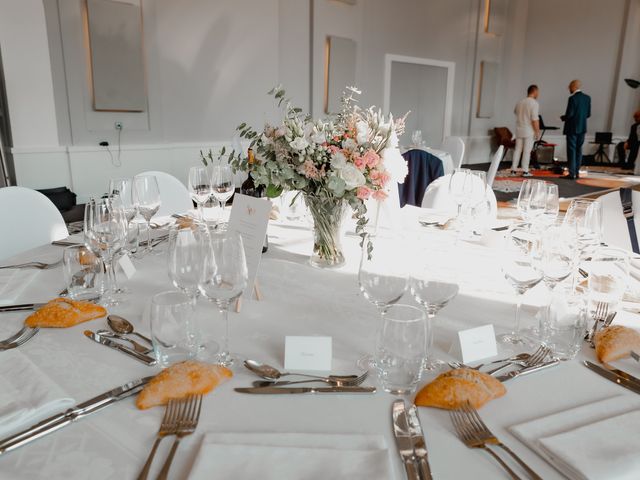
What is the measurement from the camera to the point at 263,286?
1415mm

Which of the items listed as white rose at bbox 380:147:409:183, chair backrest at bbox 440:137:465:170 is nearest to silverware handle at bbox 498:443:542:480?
white rose at bbox 380:147:409:183

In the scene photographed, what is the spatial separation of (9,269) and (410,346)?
128cm

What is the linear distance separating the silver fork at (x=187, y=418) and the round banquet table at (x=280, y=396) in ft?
0.05

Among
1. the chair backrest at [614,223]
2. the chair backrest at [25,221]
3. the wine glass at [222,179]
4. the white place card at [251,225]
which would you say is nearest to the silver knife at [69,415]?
the white place card at [251,225]

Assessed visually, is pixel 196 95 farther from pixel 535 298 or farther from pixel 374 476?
pixel 374 476

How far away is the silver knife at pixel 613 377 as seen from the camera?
2.93 ft

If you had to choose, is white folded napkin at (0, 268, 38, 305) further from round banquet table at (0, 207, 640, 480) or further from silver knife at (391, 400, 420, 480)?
silver knife at (391, 400, 420, 480)

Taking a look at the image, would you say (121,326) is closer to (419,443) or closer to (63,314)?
(63,314)

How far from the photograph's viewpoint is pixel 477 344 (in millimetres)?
1004

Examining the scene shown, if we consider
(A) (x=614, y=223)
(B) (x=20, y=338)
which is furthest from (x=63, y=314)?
(A) (x=614, y=223)

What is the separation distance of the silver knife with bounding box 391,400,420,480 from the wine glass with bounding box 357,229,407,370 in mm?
163

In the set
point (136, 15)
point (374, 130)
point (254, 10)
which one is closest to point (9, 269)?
point (374, 130)

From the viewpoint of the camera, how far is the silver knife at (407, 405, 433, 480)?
26.0 inches

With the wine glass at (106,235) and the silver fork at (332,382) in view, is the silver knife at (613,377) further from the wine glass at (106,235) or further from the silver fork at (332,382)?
the wine glass at (106,235)
